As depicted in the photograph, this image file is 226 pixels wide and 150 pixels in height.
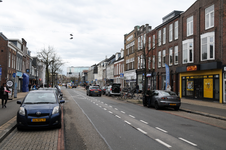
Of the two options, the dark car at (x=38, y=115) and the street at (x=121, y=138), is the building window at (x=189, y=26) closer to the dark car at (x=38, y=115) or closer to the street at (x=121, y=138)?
the street at (x=121, y=138)

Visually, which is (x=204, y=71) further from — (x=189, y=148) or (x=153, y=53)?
(x=189, y=148)

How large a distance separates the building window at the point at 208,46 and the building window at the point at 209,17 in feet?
3.05

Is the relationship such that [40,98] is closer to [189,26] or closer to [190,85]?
[190,85]

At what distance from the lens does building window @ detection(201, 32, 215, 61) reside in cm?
2094

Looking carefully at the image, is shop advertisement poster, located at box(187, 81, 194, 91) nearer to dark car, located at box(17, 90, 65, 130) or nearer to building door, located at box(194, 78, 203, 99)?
building door, located at box(194, 78, 203, 99)

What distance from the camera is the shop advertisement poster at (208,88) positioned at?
2106cm

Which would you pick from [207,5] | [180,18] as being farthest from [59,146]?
[180,18]

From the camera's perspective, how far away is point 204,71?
72.8 feet

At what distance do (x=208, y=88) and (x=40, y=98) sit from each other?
58.1 feet

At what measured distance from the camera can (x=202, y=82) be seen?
2253cm

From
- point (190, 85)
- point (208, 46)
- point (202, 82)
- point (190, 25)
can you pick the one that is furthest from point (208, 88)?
point (190, 25)

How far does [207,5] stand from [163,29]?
9.89 metres

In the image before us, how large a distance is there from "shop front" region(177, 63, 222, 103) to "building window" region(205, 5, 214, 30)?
158 inches

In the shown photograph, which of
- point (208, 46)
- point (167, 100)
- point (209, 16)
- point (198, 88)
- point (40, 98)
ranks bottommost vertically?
point (167, 100)
